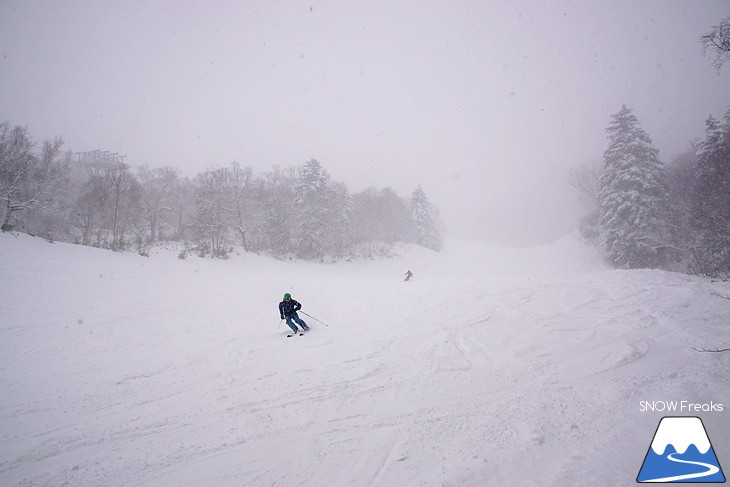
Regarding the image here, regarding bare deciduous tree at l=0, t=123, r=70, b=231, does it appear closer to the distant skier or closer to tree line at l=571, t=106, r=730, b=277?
the distant skier

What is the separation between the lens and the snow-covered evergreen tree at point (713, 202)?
17156 mm

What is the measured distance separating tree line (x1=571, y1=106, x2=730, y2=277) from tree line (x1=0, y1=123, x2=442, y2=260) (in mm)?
26198

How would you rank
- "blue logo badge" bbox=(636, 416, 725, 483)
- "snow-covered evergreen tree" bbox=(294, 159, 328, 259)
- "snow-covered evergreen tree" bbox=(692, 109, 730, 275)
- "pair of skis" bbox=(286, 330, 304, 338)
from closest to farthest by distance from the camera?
1. "blue logo badge" bbox=(636, 416, 725, 483)
2. "pair of skis" bbox=(286, 330, 304, 338)
3. "snow-covered evergreen tree" bbox=(692, 109, 730, 275)
4. "snow-covered evergreen tree" bbox=(294, 159, 328, 259)

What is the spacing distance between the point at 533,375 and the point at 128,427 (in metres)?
7.49

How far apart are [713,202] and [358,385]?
1078 inches

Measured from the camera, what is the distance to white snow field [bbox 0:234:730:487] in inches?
139

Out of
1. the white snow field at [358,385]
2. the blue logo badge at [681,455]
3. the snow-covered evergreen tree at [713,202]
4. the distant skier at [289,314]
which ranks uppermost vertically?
the snow-covered evergreen tree at [713,202]

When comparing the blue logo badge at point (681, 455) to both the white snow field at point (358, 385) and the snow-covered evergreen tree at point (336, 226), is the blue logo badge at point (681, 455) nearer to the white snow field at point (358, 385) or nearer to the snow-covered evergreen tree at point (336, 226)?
the white snow field at point (358, 385)

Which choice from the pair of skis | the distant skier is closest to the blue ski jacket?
the distant skier

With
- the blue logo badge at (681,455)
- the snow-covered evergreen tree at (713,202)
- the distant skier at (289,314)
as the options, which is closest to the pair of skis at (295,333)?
the distant skier at (289,314)

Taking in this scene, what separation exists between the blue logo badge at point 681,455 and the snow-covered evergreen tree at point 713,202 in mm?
20472

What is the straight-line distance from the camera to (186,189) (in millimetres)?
48125

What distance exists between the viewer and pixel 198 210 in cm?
2759

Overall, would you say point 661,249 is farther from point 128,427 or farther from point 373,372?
point 128,427
